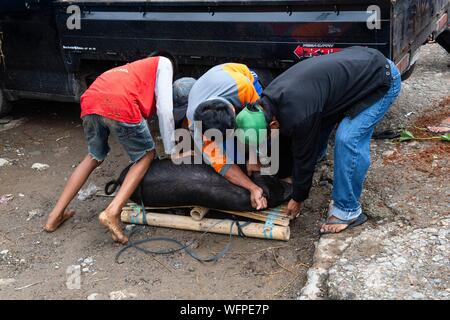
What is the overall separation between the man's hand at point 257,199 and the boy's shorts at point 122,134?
0.82m

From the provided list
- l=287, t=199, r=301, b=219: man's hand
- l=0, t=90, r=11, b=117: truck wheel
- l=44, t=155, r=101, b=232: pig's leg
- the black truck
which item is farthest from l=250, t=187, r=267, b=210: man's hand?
l=0, t=90, r=11, b=117: truck wheel

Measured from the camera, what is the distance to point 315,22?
3840 millimetres

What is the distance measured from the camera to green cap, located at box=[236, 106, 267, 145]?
2988mm

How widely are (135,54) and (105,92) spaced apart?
1235 mm

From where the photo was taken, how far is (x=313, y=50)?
394 centimetres

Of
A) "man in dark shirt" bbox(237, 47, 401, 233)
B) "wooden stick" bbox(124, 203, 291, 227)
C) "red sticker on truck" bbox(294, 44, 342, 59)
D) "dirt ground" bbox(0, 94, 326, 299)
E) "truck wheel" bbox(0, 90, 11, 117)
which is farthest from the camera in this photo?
"truck wheel" bbox(0, 90, 11, 117)

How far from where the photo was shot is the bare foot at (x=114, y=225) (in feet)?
11.7

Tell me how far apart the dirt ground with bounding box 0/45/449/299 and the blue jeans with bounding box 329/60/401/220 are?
0.29 m

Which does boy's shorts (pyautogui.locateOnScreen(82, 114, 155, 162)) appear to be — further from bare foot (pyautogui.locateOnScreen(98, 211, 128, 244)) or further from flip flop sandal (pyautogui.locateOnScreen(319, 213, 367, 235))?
flip flop sandal (pyautogui.locateOnScreen(319, 213, 367, 235))

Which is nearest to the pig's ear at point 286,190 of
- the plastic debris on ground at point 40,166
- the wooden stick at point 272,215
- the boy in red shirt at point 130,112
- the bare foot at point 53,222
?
the wooden stick at point 272,215

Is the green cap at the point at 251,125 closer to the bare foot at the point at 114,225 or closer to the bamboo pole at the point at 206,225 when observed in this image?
the bamboo pole at the point at 206,225

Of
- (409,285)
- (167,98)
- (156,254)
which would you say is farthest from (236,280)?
(167,98)

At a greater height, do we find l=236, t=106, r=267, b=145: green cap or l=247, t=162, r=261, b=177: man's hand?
l=236, t=106, r=267, b=145: green cap

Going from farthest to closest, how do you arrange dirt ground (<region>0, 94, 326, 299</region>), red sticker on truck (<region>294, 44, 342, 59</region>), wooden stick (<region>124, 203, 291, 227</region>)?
red sticker on truck (<region>294, 44, 342, 59</region>)
wooden stick (<region>124, 203, 291, 227</region>)
dirt ground (<region>0, 94, 326, 299</region>)
